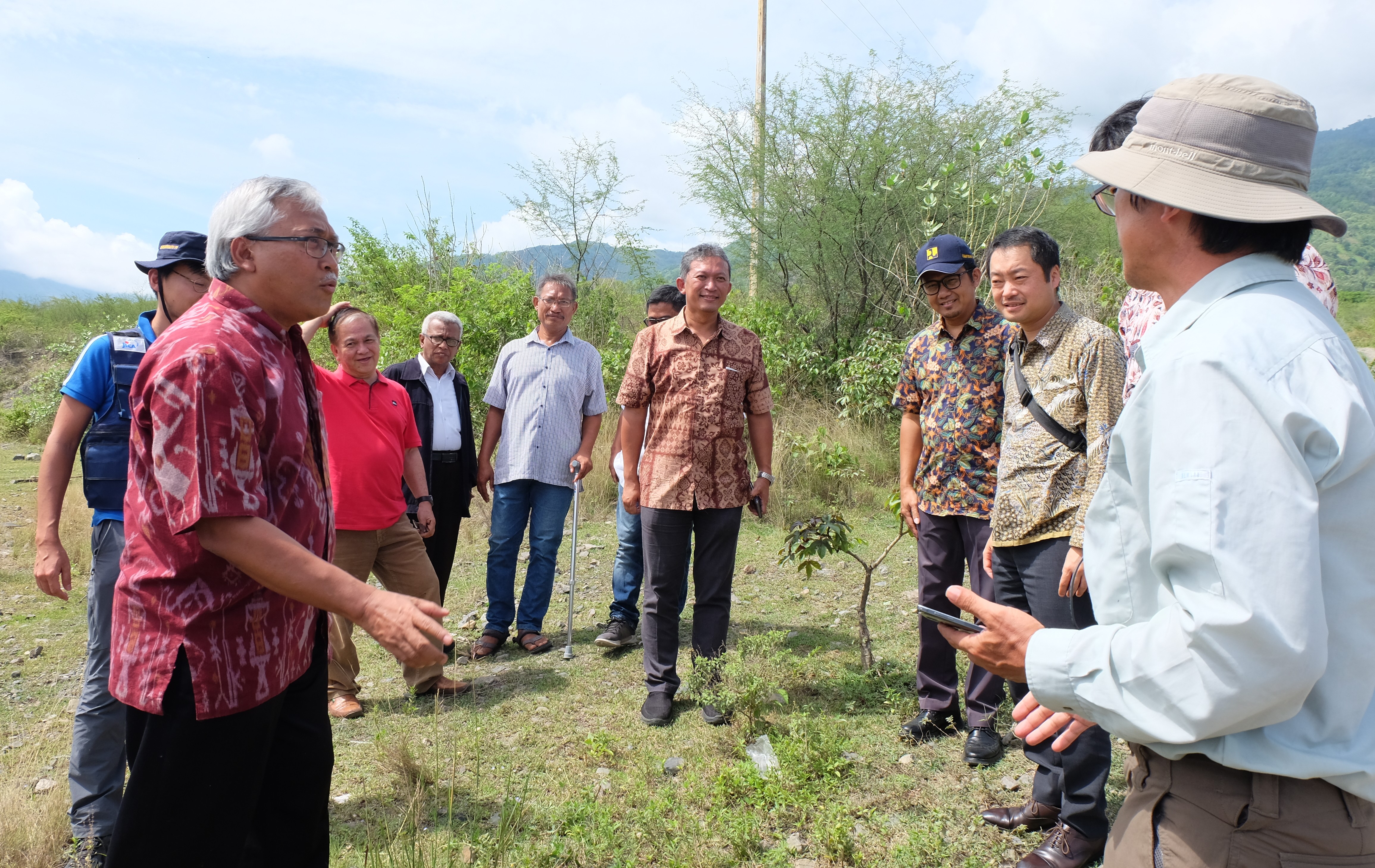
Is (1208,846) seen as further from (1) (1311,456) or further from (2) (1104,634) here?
(1) (1311,456)

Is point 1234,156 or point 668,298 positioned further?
point 668,298

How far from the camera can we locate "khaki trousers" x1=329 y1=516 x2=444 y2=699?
14.2ft

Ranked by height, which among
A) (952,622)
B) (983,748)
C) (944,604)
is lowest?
(983,748)

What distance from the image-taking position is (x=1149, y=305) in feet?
9.95

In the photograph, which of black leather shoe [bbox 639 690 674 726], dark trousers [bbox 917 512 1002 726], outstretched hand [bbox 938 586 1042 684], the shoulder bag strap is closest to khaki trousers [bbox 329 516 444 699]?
black leather shoe [bbox 639 690 674 726]

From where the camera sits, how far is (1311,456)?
1.11 meters

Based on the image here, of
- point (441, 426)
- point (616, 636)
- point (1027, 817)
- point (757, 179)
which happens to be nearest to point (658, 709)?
point (616, 636)

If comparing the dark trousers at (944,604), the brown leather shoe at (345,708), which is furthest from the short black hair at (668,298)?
the brown leather shoe at (345,708)

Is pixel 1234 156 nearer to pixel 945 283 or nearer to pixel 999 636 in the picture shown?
pixel 999 636

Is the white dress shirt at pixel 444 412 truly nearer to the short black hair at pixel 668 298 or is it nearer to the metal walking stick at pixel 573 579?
the metal walking stick at pixel 573 579

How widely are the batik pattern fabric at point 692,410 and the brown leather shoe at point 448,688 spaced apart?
144 centimetres

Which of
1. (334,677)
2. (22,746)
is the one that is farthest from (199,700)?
(22,746)

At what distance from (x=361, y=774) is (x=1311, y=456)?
12.0 feet

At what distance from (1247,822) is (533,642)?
4498 mm
